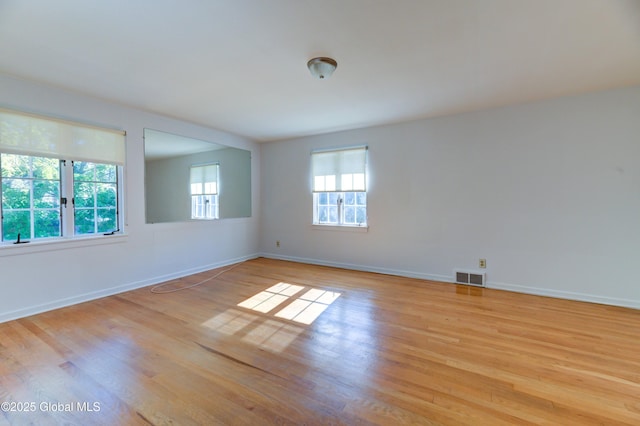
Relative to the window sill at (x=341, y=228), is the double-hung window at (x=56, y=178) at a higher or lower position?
higher

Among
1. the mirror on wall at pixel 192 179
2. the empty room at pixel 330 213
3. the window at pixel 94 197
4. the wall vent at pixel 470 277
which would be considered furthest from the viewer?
the mirror on wall at pixel 192 179

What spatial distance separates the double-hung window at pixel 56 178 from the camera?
2816mm

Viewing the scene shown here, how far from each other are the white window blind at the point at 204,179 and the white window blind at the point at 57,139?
1.18 metres

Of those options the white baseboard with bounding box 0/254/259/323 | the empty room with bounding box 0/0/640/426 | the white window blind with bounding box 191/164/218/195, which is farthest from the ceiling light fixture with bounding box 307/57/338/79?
the white baseboard with bounding box 0/254/259/323

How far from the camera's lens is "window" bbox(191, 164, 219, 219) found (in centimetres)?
471

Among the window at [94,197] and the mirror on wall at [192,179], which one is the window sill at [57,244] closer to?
the window at [94,197]

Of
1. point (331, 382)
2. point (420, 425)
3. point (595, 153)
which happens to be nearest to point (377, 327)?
point (331, 382)

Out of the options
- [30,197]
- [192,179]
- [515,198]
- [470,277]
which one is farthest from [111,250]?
[515,198]

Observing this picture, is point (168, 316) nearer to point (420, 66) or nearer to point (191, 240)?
point (191, 240)

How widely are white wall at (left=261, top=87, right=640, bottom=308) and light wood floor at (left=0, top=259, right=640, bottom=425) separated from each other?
0.55 meters

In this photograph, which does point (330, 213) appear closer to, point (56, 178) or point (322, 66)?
point (322, 66)

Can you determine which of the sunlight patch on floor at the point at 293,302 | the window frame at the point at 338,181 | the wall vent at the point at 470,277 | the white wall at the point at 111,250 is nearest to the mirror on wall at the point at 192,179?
the white wall at the point at 111,250

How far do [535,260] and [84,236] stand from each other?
18.7ft

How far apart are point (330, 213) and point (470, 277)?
2.50 m
